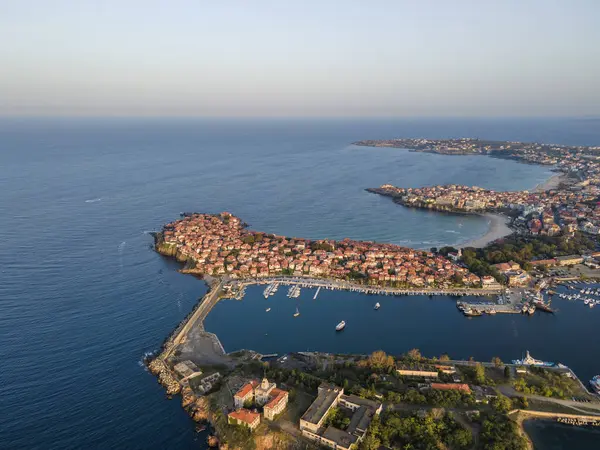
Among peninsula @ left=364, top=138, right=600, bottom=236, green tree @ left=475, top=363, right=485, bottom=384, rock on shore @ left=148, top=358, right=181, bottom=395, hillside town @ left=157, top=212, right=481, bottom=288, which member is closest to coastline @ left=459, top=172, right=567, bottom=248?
peninsula @ left=364, top=138, right=600, bottom=236

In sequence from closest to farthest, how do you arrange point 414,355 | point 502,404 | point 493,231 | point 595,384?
point 502,404, point 595,384, point 414,355, point 493,231

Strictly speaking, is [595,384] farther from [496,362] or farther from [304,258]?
[304,258]

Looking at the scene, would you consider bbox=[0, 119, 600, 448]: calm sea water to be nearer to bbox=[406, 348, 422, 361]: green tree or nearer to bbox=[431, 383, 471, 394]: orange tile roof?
bbox=[406, 348, 422, 361]: green tree

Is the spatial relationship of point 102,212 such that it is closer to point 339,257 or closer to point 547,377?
point 339,257

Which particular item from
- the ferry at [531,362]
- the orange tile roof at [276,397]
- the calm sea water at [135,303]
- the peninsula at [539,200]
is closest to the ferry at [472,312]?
the calm sea water at [135,303]

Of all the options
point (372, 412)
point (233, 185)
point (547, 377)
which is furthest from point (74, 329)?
point (233, 185)

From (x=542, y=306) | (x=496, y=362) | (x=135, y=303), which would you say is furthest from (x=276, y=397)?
(x=542, y=306)
